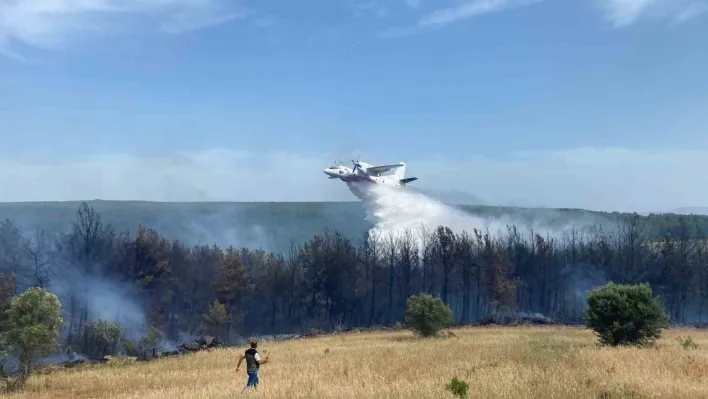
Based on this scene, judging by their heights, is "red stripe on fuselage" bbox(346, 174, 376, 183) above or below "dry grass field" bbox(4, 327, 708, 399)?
above

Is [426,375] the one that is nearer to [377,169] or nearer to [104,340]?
[104,340]

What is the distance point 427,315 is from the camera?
141ft

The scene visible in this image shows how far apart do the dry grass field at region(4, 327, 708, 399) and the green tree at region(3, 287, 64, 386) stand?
1388 mm

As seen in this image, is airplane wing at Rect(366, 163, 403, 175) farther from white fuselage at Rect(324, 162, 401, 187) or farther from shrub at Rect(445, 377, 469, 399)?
shrub at Rect(445, 377, 469, 399)

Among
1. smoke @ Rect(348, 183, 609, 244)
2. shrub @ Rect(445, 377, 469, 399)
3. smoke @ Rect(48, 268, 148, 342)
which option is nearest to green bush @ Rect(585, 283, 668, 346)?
shrub @ Rect(445, 377, 469, 399)

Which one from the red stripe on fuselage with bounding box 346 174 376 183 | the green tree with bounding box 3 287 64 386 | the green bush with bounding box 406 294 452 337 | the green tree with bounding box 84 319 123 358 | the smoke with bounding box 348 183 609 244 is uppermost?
the red stripe on fuselage with bounding box 346 174 376 183

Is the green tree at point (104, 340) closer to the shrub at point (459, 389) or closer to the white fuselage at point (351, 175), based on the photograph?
the shrub at point (459, 389)

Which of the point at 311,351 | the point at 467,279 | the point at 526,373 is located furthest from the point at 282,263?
the point at 526,373

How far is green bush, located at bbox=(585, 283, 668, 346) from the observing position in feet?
98.5

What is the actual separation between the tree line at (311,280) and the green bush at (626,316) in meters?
43.6

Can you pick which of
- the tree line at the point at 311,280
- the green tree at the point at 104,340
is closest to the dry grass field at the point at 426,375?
the green tree at the point at 104,340

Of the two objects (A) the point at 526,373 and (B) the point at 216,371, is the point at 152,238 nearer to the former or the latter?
(B) the point at 216,371

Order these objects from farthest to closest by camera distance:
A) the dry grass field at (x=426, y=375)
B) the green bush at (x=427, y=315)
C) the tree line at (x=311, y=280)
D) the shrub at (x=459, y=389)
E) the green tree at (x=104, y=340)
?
the tree line at (x=311, y=280), the green tree at (x=104, y=340), the green bush at (x=427, y=315), the dry grass field at (x=426, y=375), the shrub at (x=459, y=389)

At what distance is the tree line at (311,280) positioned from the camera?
7456cm
